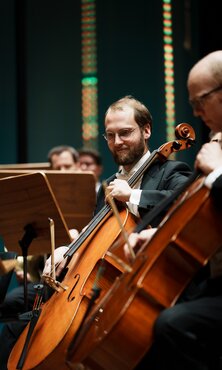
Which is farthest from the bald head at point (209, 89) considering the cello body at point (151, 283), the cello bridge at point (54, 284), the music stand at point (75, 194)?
the music stand at point (75, 194)

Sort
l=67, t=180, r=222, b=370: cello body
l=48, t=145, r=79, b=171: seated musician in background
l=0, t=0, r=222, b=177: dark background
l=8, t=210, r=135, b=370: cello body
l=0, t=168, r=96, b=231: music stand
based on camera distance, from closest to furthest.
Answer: l=67, t=180, r=222, b=370: cello body
l=8, t=210, r=135, b=370: cello body
l=0, t=168, r=96, b=231: music stand
l=48, t=145, r=79, b=171: seated musician in background
l=0, t=0, r=222, b=177: dark background

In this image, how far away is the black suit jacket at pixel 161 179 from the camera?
8.58 feet

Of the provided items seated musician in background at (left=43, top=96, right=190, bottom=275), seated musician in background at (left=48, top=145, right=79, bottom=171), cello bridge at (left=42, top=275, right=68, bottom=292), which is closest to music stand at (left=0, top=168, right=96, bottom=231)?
seated musician in background at (left=43, top=96, right=190, bottom=275)

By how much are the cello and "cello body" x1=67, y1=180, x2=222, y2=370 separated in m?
0.28

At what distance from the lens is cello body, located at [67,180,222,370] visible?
194 centimetres

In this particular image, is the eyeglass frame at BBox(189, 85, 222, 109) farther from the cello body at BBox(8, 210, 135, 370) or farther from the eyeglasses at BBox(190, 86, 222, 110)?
the cello body at BBox(8, 210, 135, 370)

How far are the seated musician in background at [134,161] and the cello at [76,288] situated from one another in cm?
6

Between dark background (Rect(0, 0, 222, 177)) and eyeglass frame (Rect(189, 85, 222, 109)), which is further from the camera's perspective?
dark background (Rect(0, 0, 222, 177))

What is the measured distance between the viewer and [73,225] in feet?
11.7

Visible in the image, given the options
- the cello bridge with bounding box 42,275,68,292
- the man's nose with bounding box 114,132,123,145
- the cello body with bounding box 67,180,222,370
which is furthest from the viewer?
the man's nose with bounding box 114,132,123,145

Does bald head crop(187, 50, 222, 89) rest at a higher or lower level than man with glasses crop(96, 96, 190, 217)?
higher

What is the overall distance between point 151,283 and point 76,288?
59cm

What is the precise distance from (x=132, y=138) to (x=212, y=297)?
1.05 metres

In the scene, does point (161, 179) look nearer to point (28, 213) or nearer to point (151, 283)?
point (28, 213)
